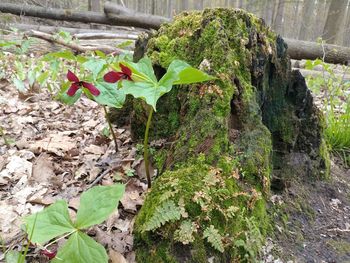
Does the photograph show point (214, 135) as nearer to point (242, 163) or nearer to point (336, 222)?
point (242, 163)

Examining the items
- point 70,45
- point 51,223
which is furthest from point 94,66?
point 70,45

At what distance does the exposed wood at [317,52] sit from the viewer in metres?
7.15

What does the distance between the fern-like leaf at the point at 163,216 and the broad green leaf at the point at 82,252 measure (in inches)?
10.1

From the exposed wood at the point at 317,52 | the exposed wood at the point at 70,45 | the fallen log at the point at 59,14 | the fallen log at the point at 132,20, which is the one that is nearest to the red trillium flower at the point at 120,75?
the exposed wood at the point at 70,45

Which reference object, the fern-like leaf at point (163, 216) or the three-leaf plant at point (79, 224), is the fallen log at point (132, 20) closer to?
the fern-like leaf at point (163, 216)

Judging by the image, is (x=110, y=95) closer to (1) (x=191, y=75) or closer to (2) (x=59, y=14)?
(1) (x=191, y=75)

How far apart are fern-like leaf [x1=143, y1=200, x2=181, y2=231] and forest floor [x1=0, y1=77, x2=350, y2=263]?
255 millimetres

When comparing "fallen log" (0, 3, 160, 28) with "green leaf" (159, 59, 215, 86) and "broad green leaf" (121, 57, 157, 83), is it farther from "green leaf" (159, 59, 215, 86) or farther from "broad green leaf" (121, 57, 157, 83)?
"green leaf" (159, 59, 215, 86)

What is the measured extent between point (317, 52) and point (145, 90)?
6.98 meters

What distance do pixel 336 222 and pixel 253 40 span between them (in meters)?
1.28

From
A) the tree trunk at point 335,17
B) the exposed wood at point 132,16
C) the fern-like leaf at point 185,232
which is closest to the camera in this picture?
the fern-like leaf at point 185,232

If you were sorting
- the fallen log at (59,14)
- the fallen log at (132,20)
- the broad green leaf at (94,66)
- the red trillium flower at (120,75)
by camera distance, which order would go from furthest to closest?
the fallen log at (59,14)
the fallen log at (132,20)
the broad green leaf at (94,66)
the red trillium flower at (120,75)

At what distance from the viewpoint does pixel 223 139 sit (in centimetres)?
179

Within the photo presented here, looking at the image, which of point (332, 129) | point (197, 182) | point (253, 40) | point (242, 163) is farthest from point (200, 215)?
point (332, 129)
